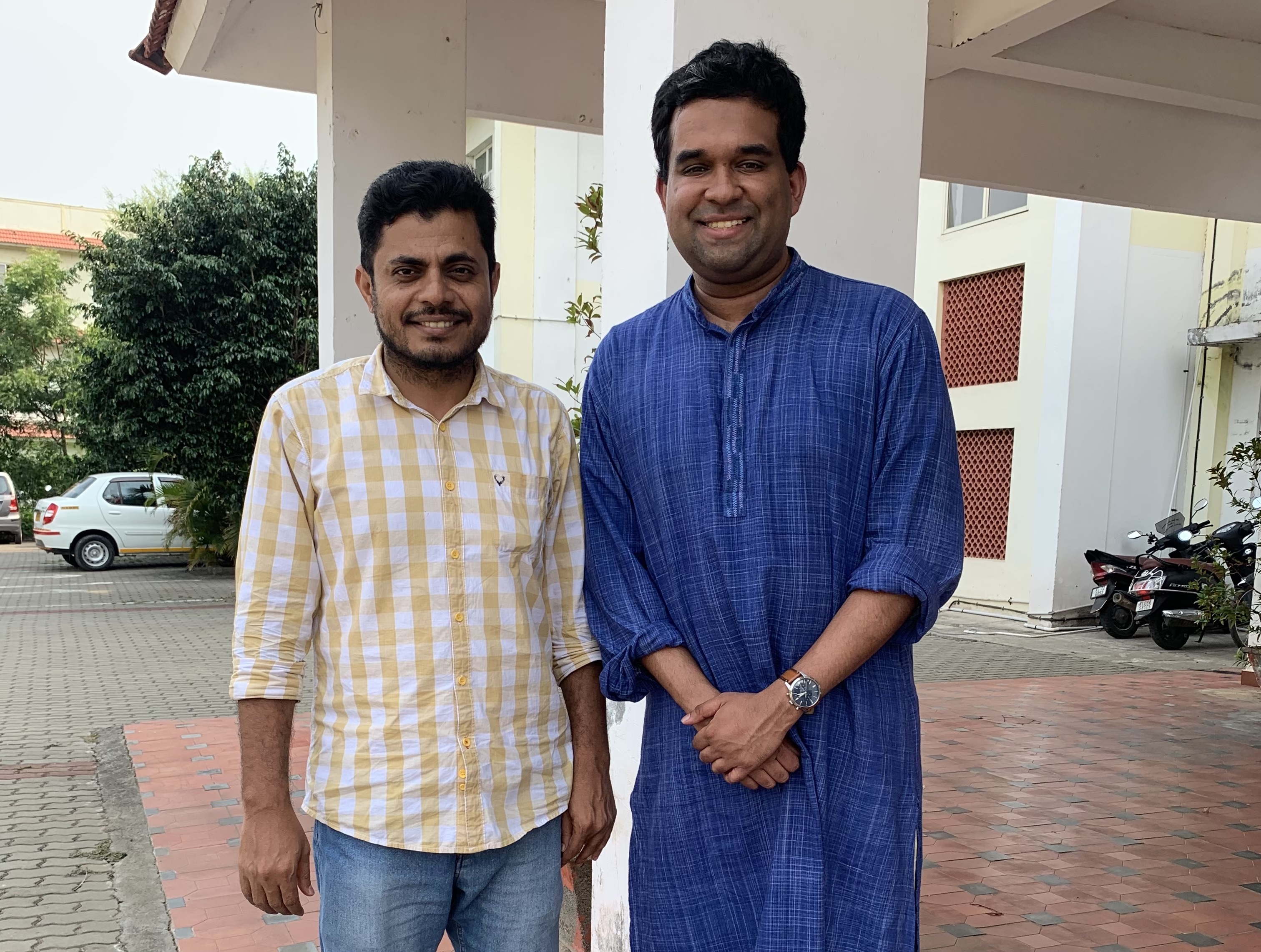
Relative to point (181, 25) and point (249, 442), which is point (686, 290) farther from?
point (249, 442)

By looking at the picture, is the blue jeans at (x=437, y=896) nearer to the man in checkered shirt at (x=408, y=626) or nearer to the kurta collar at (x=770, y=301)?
the man in checkered shirt at (x=408, y=626)

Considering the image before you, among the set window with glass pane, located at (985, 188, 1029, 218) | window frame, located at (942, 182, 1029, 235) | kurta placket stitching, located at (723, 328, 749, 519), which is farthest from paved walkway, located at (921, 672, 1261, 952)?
window with glass pane, located at (985, 188, 1029, 218)

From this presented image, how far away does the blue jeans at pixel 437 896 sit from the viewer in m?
1.65

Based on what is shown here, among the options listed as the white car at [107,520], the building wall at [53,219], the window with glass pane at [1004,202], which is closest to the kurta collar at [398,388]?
the window with glass pane at [1004,202]

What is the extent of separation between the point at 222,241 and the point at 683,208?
43.0 ft

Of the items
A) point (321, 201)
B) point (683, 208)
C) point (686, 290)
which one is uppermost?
point (321, 201)

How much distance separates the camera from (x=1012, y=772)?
5.77 m

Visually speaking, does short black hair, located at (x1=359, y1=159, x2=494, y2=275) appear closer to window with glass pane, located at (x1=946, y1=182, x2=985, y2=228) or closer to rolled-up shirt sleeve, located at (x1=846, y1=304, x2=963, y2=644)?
rolled-up shirt sleeve, located at (x1=846, y1=304, x2=963, y2=644)

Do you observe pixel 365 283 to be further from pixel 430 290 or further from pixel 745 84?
pixel 745 84

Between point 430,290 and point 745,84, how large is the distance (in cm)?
61

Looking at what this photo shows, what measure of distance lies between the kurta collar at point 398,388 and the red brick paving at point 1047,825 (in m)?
2.61

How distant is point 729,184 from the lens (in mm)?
1692

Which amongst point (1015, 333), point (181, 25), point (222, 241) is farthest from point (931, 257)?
point (181, 25)

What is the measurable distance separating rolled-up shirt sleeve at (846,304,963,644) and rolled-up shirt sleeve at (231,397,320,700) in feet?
2.90
